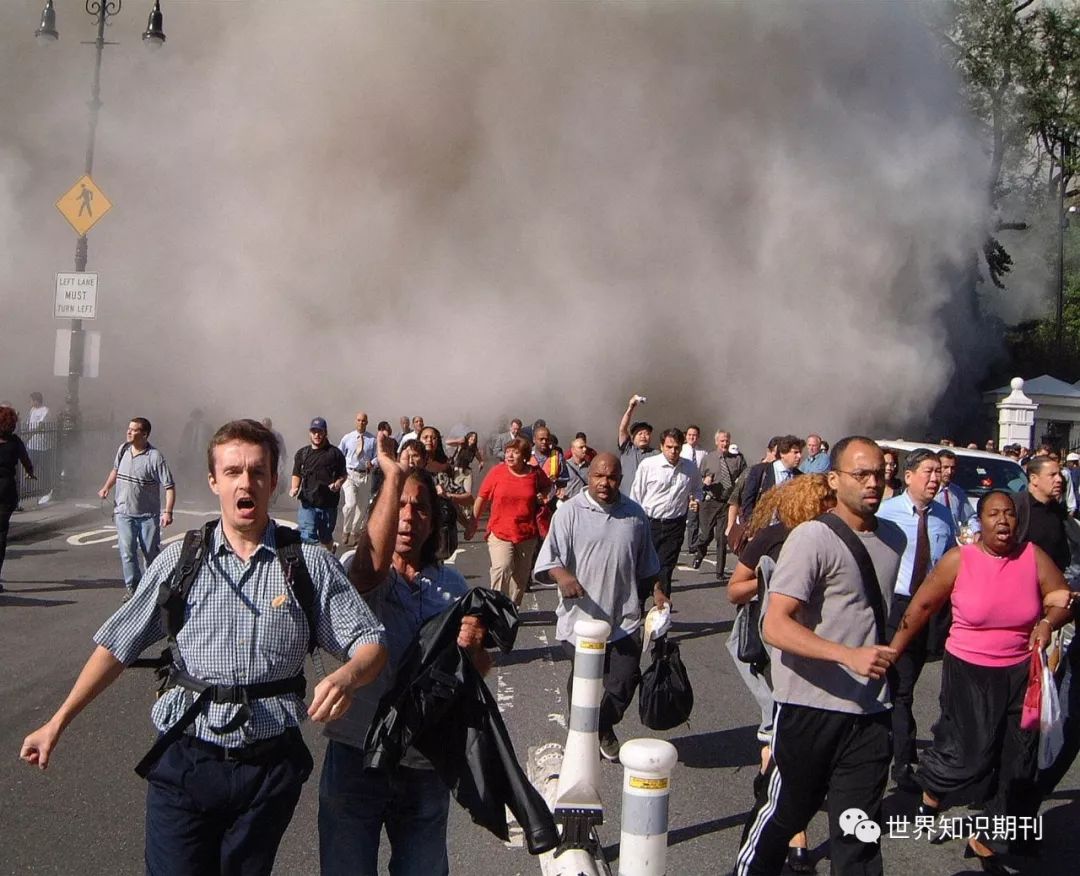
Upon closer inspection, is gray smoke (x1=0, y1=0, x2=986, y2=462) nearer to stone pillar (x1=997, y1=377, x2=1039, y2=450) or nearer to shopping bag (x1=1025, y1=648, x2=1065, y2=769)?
stone pillar (x1=997, y1=377, x2=1039, y2=450)

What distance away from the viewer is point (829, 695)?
349 centimetres

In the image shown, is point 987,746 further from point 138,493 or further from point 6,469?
point 6,469

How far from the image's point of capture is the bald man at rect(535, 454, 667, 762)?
5.51 m

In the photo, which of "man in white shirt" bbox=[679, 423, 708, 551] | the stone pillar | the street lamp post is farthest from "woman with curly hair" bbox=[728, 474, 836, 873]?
the stone pillar

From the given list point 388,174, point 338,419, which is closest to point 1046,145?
point 388,174

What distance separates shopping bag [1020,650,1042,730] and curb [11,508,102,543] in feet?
41.3

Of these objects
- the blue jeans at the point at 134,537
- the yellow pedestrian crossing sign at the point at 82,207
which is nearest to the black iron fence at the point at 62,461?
the yellow pedestrian crossing sign at the point at 82,207

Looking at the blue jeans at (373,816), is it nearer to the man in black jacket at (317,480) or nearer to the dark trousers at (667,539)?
the dark trousers at (667,539)

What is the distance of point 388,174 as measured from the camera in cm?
2538

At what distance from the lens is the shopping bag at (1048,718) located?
4.27 metres

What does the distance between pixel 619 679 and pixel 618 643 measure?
0.18m

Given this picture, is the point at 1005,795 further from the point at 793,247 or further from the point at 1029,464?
the point at 793,247

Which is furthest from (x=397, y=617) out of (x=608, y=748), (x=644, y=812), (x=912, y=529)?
(x=912, y=529)

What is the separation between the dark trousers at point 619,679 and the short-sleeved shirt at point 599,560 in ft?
0.23
